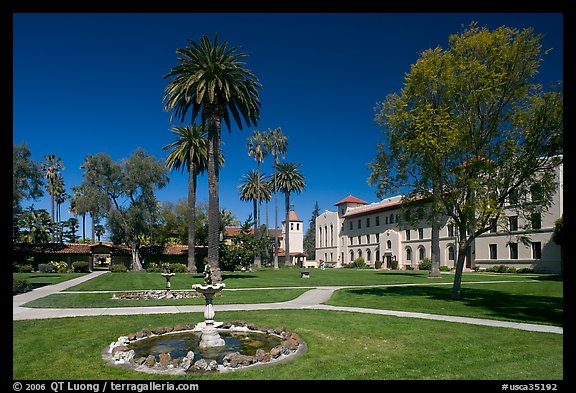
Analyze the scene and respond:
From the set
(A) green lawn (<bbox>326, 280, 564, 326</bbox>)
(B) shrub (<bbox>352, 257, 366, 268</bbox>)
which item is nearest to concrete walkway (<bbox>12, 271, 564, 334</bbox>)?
(A) green lawn (<bbox>326, 280, 564, 326</bbox>)

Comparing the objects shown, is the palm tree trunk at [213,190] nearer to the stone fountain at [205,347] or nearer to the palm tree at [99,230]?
the stone fountain at [205,347]

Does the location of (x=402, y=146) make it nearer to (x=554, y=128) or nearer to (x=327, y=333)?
(x=554, y=128)

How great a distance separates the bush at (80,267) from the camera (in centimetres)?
5319

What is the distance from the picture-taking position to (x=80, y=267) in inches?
2105

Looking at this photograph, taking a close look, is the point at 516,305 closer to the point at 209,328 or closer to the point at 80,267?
the point at 209,328

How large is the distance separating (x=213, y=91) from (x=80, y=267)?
34.2 meters

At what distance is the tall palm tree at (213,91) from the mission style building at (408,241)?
1593 cm

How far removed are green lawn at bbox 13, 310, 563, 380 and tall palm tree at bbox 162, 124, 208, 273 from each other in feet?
121

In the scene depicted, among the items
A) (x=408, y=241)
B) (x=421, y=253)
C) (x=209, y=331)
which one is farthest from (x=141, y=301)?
(x=408, y=241)

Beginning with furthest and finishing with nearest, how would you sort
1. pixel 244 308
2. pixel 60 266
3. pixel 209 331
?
pixel 60 266 → pixel 244 308 → pixel 209 331

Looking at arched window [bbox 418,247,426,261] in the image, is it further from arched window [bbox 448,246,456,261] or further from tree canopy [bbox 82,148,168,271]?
tree canopy [bbox 82,148,168,271]

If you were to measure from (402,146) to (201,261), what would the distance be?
46.5m

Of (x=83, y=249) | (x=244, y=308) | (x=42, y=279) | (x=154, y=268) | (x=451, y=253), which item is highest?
(x=83, y=249)

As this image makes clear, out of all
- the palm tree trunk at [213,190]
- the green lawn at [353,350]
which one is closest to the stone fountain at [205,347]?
the green lawn at [353,350]
